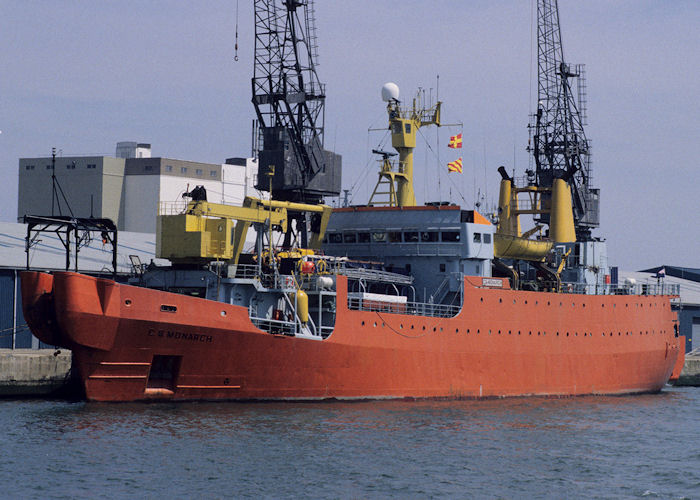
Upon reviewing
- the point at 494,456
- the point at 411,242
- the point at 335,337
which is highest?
the point at 411,242

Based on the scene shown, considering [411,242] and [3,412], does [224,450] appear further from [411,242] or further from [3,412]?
[411,242]

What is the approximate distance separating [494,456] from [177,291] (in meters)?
12.8

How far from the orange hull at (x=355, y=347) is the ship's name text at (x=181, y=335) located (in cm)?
3

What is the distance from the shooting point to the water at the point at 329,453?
75.8 feet

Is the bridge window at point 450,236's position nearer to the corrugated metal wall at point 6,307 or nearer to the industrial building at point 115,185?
the corrugated metal wall at point 6,307

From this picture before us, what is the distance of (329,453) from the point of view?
26.4 metres

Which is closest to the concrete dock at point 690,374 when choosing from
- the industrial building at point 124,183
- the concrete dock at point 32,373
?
the industrial building at point 124,183

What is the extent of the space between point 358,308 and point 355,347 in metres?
1.61

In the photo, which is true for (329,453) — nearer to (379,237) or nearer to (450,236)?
(450,236)

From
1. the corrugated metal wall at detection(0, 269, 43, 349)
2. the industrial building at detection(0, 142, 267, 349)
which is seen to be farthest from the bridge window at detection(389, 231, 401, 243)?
the industrial building at detection(0, 142, 267, 349)

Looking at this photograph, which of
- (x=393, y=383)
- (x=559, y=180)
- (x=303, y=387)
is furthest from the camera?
(x=559, y=180)

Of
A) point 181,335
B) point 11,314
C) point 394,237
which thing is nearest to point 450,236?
point 394,237

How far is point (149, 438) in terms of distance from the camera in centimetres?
2673

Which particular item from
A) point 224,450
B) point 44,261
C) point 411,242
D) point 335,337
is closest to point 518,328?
point 411,242
